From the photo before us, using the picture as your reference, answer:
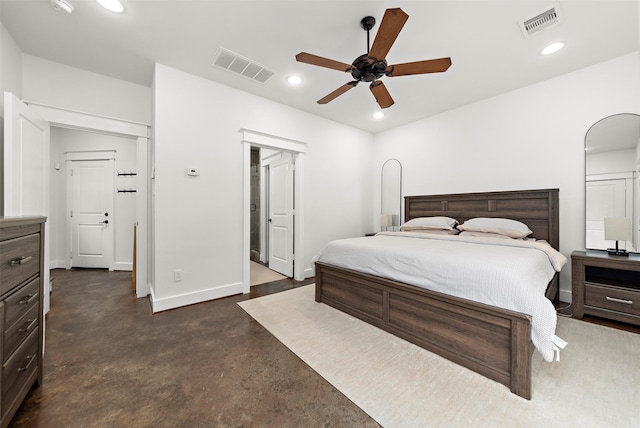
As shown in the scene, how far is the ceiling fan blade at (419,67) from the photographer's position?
2.01 m

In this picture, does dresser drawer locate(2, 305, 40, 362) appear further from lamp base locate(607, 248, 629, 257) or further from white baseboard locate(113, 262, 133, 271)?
lamp base locate(607, 248, 629, 257)

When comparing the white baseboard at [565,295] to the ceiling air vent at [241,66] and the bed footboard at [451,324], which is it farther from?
the ceiling air vent at [241,66]

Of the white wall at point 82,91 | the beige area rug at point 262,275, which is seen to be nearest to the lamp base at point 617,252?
the beige area rug at point 262,275

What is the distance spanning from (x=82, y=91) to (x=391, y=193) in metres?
4.78

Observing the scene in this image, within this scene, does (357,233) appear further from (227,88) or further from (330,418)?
(330,418)

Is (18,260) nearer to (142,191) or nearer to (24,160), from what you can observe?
(24,160)

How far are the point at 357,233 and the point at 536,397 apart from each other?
3613 mm

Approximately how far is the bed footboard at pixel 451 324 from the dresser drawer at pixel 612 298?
5.55 ft

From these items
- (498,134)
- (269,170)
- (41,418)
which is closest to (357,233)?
A: (269,170)

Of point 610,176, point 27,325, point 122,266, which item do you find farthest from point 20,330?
point 610,176

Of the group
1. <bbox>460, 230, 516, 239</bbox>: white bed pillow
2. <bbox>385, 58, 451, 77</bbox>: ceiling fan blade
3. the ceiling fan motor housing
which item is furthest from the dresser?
<bbox>460, 230, 516, 239</bbox>: white bed pillow

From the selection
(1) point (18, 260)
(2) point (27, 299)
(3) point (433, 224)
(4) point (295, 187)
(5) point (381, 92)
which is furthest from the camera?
(4) point (295, 187)

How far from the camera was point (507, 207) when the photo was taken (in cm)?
337

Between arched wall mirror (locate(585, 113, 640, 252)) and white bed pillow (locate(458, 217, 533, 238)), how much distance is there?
63 centimetres
